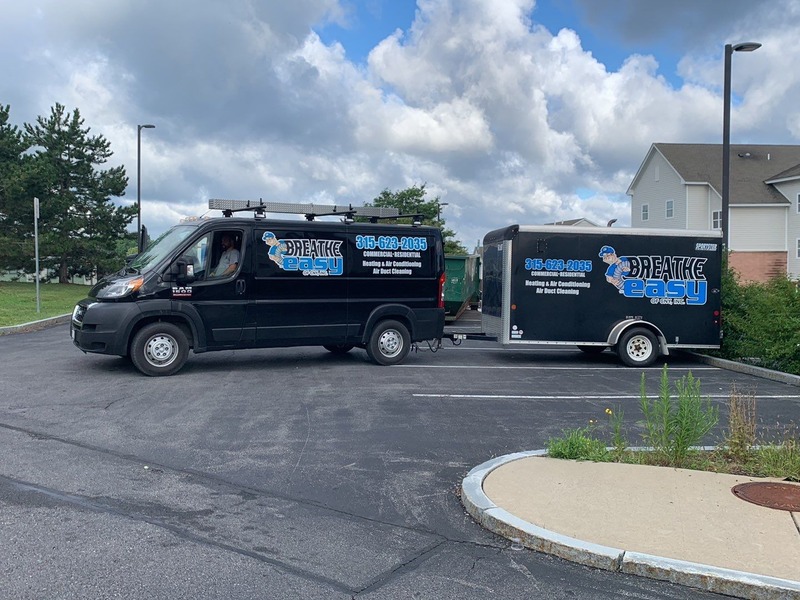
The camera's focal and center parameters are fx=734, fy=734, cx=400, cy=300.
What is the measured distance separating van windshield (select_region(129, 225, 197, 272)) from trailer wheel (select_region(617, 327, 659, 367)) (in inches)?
329

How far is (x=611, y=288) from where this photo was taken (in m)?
14.3

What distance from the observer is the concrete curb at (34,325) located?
17.8 m

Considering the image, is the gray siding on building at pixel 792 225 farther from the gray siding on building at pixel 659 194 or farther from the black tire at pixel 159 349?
the black tire at pixel 159 349

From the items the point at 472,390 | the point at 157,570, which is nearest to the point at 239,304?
the point at 472,390

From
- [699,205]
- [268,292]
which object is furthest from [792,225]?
[268,292]

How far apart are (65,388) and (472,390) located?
5.84 m

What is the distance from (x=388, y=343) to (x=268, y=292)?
246 centimetres

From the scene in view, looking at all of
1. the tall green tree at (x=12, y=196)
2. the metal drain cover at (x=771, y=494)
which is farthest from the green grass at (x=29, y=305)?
the metal drain cover at (x=771, y=494)

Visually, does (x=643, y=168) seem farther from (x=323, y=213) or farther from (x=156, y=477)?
(x=156, y=477)

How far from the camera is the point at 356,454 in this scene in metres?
7.27

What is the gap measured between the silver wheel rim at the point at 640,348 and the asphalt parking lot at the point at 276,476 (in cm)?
156

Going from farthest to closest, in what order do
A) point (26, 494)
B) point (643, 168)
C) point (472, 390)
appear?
1. point (643, 168)
2. point (472, 390)
3. point (26, 494)

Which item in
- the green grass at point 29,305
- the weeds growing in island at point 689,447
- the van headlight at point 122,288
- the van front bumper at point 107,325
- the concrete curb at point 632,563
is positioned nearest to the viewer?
the concrete curb at point 632,563

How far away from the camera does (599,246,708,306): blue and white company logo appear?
14.3 m
